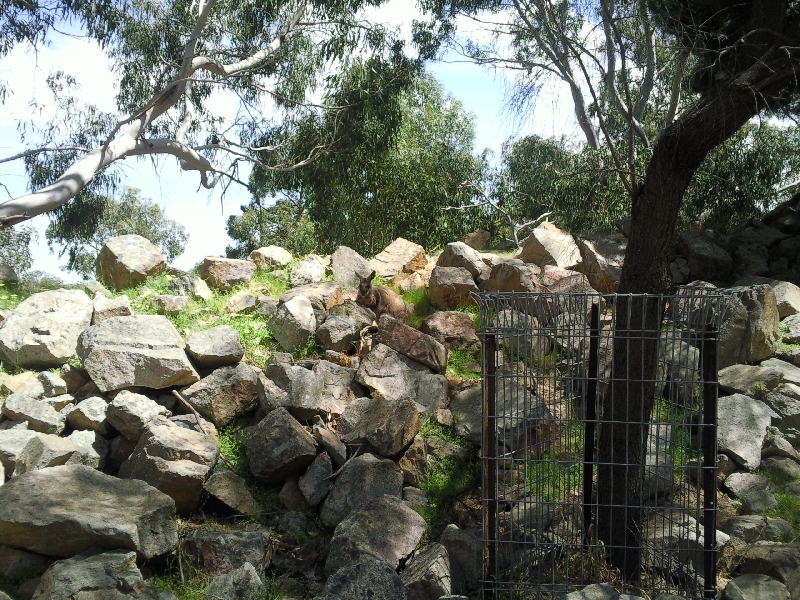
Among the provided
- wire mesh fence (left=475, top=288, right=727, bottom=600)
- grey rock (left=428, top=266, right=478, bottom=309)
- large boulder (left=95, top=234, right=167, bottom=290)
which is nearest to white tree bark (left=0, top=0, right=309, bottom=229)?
large boulder (left=95, top=234, right=167, bottom=290)

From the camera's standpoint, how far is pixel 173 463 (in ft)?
15.5

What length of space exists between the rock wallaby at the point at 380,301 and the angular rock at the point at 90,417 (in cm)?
253

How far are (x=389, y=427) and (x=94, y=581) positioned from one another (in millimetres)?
2158

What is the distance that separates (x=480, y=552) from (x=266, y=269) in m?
5.05

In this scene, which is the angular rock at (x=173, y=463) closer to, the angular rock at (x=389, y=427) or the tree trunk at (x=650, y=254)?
the angular rock at (x=389, y=427)

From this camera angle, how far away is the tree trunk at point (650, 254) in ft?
13.7

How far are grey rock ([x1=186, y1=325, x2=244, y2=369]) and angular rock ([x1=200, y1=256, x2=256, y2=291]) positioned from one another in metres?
1.83

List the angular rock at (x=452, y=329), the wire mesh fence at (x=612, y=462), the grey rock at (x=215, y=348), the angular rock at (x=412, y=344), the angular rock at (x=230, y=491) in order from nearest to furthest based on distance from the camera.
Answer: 1. the wire mesh fence at (x=612, y=462)
2. the angular rock at (x=230, y=491)
3. the grey rock at (x=215, y=348)
4. the angular rock at (x=412, y=344)
5. the angular rock at (x=452, y=329)

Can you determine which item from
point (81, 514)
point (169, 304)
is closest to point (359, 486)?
point (81, 514)

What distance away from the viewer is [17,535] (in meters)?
3.91

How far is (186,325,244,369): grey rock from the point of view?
230 inches

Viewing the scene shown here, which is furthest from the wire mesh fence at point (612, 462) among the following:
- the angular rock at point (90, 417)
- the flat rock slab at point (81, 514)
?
the angular rock at point (90, 417)

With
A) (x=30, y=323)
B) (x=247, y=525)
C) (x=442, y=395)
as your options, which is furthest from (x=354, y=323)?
(x=30, y=323)

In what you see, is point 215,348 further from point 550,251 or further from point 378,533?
point 550,251
